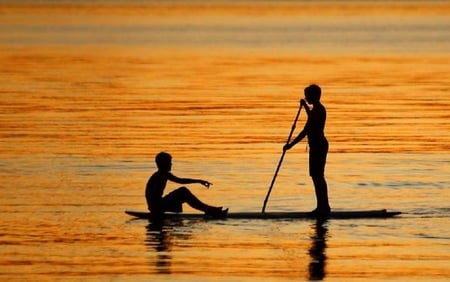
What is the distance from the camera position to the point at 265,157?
3003 cm

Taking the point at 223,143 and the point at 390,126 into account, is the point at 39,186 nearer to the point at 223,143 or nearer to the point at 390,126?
the point at 223,143

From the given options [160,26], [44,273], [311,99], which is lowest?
[44,273]

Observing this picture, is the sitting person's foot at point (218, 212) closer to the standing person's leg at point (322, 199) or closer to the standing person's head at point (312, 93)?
the standing person's leg at point (322, 199)

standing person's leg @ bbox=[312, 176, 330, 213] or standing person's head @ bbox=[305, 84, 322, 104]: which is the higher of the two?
standing person's head @ bbox=[305, 84, 322, 104]

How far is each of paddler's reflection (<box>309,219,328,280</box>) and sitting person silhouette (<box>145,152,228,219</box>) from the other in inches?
50.0

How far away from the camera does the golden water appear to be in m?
19.5

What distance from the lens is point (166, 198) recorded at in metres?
22.5

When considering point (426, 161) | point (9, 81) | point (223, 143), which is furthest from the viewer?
point (9, 81)

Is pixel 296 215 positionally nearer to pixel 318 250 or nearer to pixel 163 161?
pixel 163 161

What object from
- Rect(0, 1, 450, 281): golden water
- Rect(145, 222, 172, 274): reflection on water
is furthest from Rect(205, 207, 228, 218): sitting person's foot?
Rect(145, 222, 172, 274): reflection on water

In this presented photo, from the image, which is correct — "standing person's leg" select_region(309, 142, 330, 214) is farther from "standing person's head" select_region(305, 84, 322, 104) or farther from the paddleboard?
"standing person's head" select_region(305, 84, 322, 104)

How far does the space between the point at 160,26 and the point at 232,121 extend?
287 feet

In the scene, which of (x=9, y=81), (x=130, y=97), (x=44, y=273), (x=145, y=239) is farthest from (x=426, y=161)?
(x=9, y=81)

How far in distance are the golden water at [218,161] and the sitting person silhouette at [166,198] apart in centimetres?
23
